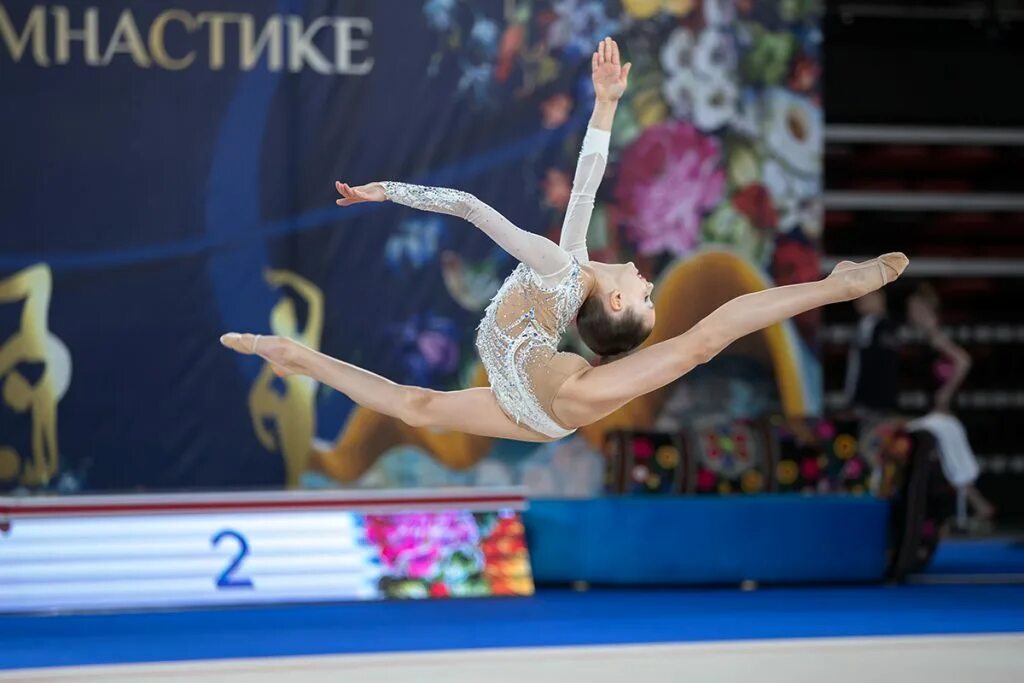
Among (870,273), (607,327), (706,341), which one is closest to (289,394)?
(607,327)

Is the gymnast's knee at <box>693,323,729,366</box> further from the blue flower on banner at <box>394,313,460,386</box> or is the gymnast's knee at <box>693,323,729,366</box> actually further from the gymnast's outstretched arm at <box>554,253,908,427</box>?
the blue flower on banner at <box>394,313,460,386</box>

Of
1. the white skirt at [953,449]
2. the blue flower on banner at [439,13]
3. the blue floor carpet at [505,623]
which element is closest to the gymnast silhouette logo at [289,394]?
the blue flower on banner at [439,13]

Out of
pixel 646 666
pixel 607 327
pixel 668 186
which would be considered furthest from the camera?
pixel 668 186

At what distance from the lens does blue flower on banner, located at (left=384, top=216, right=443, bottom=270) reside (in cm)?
843

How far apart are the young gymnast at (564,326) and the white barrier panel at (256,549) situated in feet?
7.34

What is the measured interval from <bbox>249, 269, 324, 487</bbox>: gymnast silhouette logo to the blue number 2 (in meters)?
1.93

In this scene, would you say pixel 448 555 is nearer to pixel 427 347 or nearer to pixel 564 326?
pixel 427 347

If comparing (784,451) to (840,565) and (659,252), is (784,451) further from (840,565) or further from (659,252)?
(659,252)

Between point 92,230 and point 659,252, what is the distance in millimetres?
3514

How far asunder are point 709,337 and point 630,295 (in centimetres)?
34

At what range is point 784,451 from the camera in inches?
299

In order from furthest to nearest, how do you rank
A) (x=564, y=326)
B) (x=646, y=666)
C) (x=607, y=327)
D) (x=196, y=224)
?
(x=196, y=224), (x=646, y=666), (x=564, y=326), (x=607, y=327)

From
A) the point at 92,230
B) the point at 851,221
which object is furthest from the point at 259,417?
the point at 851,221

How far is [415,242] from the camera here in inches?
332
